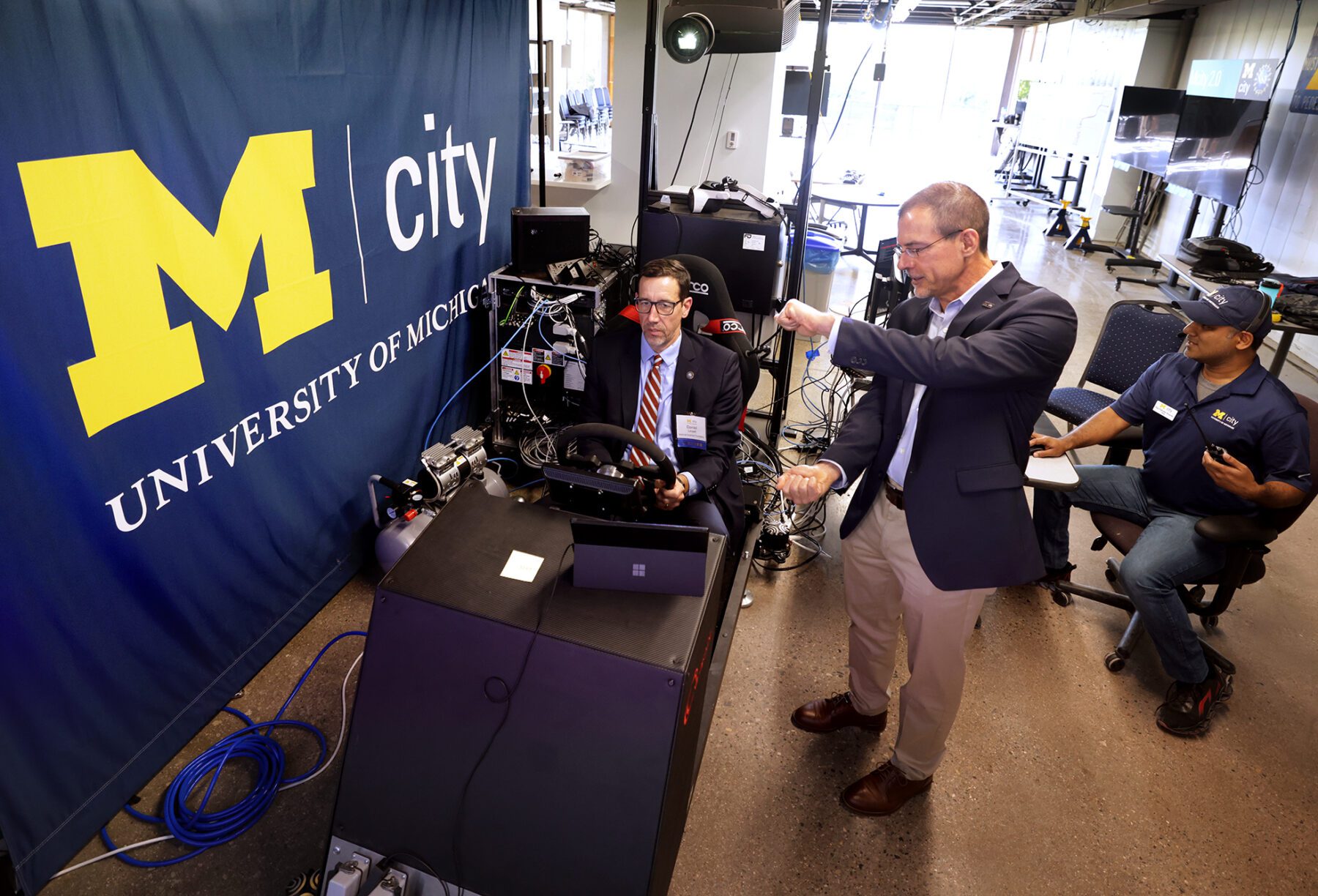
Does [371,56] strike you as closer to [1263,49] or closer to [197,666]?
[197,666]

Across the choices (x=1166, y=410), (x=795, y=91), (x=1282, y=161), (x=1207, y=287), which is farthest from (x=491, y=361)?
(x=1282, y=161)

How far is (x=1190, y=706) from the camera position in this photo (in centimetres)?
256

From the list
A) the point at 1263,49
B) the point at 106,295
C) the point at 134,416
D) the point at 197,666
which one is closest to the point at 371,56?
the point at 106,295

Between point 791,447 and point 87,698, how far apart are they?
10.5 ft

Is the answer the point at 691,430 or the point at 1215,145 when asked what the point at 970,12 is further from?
the point at 691,430

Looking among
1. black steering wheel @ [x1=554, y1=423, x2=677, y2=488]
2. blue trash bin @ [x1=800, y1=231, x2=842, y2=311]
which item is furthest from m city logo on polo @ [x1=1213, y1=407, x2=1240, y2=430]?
blue trash bin @ [x1=800, y1=231, x2=842, y2=311]

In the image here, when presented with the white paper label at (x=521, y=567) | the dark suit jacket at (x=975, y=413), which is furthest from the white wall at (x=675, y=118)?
the white paper label at (x=521, y=567)

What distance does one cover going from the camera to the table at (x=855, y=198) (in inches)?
281

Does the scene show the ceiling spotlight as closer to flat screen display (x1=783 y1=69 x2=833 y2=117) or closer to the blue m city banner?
the blue m city banner

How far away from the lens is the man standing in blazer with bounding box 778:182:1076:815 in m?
1.72

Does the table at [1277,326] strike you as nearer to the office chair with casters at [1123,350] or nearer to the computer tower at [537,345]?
the office chair with casters at [1123,350]

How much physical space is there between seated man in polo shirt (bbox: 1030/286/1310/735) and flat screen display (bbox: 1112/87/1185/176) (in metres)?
6.32

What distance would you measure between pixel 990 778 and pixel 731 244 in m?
2.42

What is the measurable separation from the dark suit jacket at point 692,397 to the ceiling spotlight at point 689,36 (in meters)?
1.66
